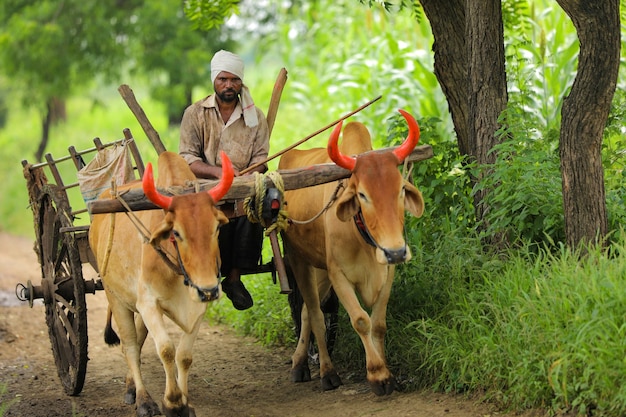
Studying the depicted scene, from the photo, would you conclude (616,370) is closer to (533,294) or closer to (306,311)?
(533,294)

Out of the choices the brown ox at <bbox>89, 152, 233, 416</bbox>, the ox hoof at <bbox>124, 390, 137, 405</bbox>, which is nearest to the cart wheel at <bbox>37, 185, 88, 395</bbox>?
the brown ox at <bbox>89, 152, 233, 416</bbox>

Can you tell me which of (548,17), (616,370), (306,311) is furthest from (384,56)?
(616,370)

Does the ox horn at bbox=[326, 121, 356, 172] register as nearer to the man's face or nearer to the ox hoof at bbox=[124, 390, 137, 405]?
the man's face

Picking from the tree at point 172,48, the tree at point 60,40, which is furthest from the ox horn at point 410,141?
the tree at point 60,40

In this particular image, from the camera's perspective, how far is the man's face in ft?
21.4

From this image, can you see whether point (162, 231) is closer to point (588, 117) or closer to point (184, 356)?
point (184, 356)

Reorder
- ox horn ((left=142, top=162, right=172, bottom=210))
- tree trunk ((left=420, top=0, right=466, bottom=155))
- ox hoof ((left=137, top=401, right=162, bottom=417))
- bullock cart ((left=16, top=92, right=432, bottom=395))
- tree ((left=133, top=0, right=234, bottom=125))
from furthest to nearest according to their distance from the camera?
tree ((left=133, top=0, right=234, bottom=125)) < tree trunk ((left=420, top=0, right=466, bottom=155)) < ox hoof ((left=137, top=401, right=162, bottom=417)) < bullock cart ((left=16, top=92, right=432, bottom=395)) < ox horn ((left=142, top=162, right=172, bottom=210))

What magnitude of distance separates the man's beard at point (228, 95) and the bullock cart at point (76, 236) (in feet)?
1.79

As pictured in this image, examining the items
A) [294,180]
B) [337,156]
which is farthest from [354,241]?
[337,156]

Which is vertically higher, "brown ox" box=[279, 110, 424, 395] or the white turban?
the white turban

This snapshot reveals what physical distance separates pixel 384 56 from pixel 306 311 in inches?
249

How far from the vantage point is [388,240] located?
17.2 ft

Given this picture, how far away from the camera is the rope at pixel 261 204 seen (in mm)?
5637

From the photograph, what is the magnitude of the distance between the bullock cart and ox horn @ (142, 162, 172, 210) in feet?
0.84
